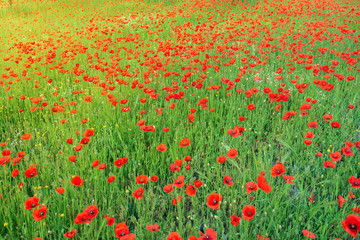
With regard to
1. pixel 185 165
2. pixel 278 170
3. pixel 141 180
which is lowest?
pixel 185 165

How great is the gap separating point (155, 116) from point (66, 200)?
1.45 meters

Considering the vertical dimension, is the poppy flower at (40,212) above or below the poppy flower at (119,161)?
below

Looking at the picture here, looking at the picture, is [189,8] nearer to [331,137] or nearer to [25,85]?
[25,85]

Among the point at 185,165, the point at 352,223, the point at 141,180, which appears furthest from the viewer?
the point at 185,165

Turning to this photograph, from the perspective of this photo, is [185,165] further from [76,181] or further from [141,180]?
[76,181]

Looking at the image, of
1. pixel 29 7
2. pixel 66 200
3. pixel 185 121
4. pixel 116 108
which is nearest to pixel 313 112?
pixel 185 121

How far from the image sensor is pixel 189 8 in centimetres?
1155

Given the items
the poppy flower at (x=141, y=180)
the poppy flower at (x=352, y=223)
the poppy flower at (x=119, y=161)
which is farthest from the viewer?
the poppy flower at (x=119, y=161)

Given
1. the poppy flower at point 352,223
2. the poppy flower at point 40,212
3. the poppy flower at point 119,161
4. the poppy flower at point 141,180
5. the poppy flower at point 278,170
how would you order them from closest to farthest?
the poppy flower at point 352,223
the poppy flower at point 40,212
the poppy flower at point 278,170
the poppy flower at point 141,180
the poppy flower at point 119,161

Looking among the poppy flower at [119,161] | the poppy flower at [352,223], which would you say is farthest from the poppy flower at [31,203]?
the poppy flower at [352,223]

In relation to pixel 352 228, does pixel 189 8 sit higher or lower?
higher

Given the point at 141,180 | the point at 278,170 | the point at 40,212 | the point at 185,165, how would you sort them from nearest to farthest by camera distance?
the point at 40,212
the point at 278,170
the point at 141,180
the point at 185,165

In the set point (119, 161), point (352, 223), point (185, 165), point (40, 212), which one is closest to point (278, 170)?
point (352, 223)

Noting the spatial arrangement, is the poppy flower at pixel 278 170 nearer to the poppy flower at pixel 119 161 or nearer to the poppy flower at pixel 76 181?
the poppy flower at pixel 119 161
